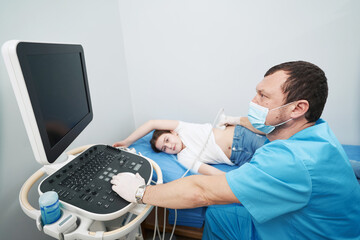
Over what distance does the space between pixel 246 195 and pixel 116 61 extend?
161 centimetres

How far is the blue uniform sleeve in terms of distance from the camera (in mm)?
677

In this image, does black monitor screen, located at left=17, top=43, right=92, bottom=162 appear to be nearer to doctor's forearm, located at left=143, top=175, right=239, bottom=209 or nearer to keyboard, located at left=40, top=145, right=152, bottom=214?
keyboard, located at left=40, top=145, right=152, bottom=214

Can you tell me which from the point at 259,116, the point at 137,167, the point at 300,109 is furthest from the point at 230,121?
the point at 137,167

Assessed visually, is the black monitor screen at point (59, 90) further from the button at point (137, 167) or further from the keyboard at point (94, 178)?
the button at point (137, 167)

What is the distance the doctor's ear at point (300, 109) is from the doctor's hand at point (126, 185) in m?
0.75

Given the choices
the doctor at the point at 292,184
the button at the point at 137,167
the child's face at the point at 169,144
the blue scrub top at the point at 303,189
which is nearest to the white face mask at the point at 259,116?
the doctor at the point at 292,184

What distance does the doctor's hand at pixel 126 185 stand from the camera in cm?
71

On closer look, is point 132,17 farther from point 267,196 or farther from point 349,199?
point 349,199

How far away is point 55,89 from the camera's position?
2.45 feet

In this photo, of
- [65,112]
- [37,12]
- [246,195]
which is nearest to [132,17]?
[37,12]

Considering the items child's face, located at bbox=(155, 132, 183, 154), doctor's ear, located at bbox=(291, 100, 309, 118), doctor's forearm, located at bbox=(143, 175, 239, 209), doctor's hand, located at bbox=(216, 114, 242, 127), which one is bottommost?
child's face, located at bbox=(155, 132, 183, 154)

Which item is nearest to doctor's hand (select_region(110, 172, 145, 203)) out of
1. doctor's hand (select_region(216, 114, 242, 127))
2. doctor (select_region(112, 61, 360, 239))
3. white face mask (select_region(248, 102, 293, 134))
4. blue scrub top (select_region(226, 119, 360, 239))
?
doctor (select_region(112, 61, 360, 239))

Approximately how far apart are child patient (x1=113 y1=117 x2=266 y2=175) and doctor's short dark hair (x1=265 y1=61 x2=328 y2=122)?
681mm

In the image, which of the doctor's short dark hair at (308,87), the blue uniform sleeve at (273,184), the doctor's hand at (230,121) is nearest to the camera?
the blue uniform sleeve at (273,184)
